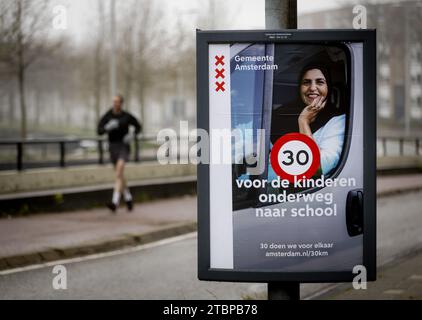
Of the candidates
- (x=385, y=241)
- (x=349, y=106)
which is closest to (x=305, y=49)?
(x=349, y=106)

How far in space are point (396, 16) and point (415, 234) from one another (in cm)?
2646

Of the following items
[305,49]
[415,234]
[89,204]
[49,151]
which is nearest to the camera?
[305,49]

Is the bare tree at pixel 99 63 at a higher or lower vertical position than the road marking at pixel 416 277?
higher

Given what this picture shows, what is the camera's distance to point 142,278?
805 cm

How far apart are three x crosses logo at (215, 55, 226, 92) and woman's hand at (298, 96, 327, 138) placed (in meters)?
0.52

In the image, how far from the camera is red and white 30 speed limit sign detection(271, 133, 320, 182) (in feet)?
14.8

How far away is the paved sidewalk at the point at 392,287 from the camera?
22.0 ft

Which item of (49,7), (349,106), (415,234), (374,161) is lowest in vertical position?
(415,234)

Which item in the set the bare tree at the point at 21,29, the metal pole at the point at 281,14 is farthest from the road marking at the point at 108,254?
the bare tree at the point at 21,29

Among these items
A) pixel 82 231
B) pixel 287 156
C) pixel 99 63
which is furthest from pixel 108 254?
pixel 99 63

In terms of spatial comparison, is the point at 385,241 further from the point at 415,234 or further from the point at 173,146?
the point at 173,146

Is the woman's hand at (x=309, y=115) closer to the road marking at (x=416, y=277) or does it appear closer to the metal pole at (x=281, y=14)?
the metal pole at (x=281, y=14)

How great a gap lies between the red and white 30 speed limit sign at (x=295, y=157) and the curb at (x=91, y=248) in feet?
16.6

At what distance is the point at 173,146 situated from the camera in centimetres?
2017
